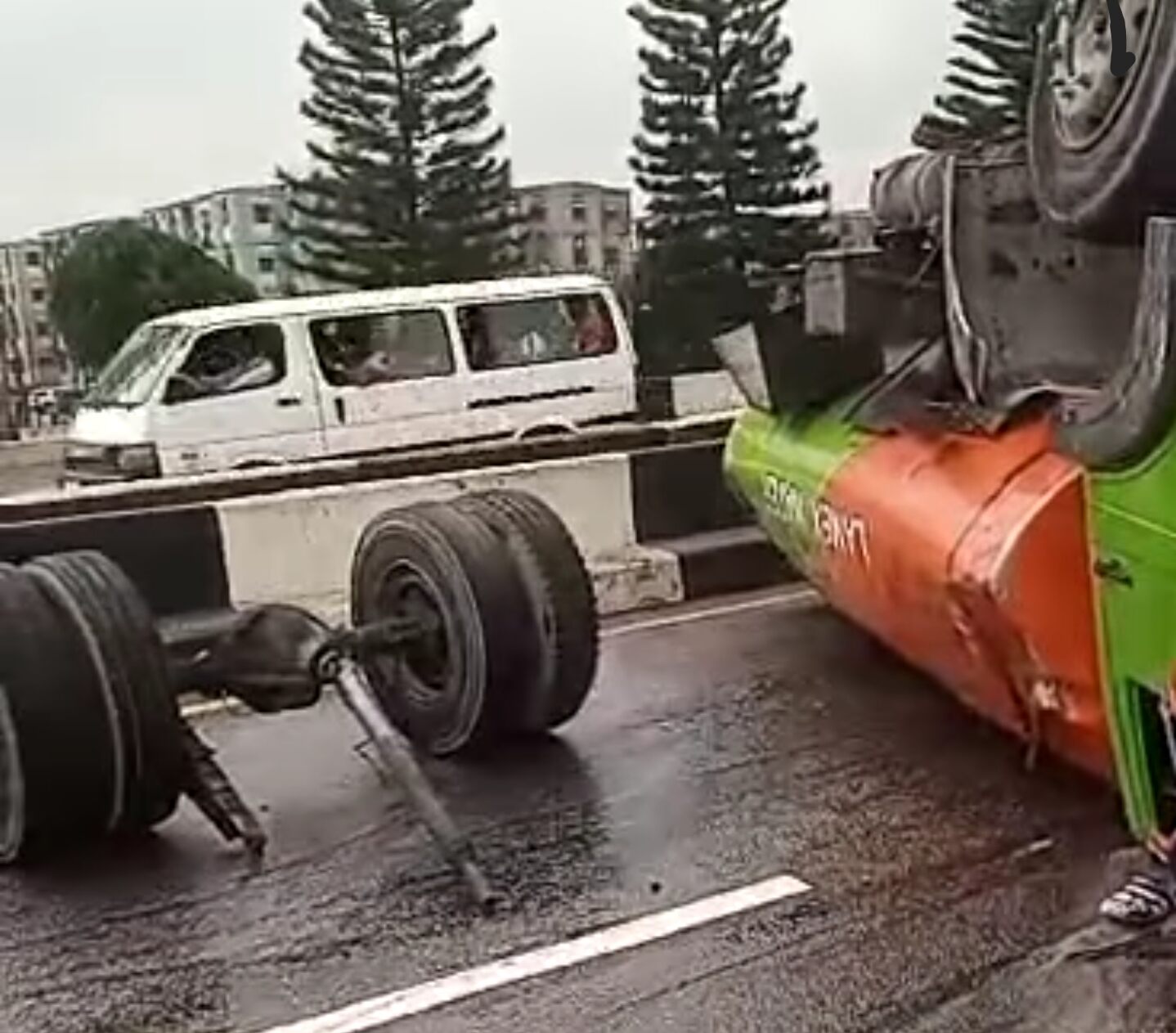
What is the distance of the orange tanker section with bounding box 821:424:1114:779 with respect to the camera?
198 inches

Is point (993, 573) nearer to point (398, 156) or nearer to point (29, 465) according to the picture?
point (29, 465)

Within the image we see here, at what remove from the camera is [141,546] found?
806 centimetres

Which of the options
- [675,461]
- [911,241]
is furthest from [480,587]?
Answer: [675,461]

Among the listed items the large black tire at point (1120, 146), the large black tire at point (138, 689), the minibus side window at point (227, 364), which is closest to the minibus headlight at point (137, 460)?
the minibus side window at point (227, 364)

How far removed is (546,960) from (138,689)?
53.9 inches

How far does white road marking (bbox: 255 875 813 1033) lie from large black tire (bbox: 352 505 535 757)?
4.70 feet

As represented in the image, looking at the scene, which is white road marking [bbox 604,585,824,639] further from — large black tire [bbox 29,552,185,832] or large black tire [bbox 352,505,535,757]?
large black tire [bbox 29,552,185,832]

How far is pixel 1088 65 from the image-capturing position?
15.1 ft

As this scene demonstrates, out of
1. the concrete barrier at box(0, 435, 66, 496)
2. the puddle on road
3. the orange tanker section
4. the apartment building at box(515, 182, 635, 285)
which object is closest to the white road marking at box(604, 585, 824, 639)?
the orange tanker section

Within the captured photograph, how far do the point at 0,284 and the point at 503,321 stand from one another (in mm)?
26513

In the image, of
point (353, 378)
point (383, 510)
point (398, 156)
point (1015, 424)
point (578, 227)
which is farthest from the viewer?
point (578, 227)

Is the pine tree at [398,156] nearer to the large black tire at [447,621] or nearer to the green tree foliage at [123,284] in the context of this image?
the green tree foliage at [123,284]

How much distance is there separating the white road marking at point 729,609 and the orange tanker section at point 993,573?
6.33ft

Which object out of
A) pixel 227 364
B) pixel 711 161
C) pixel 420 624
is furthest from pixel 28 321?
pixel 420 624
